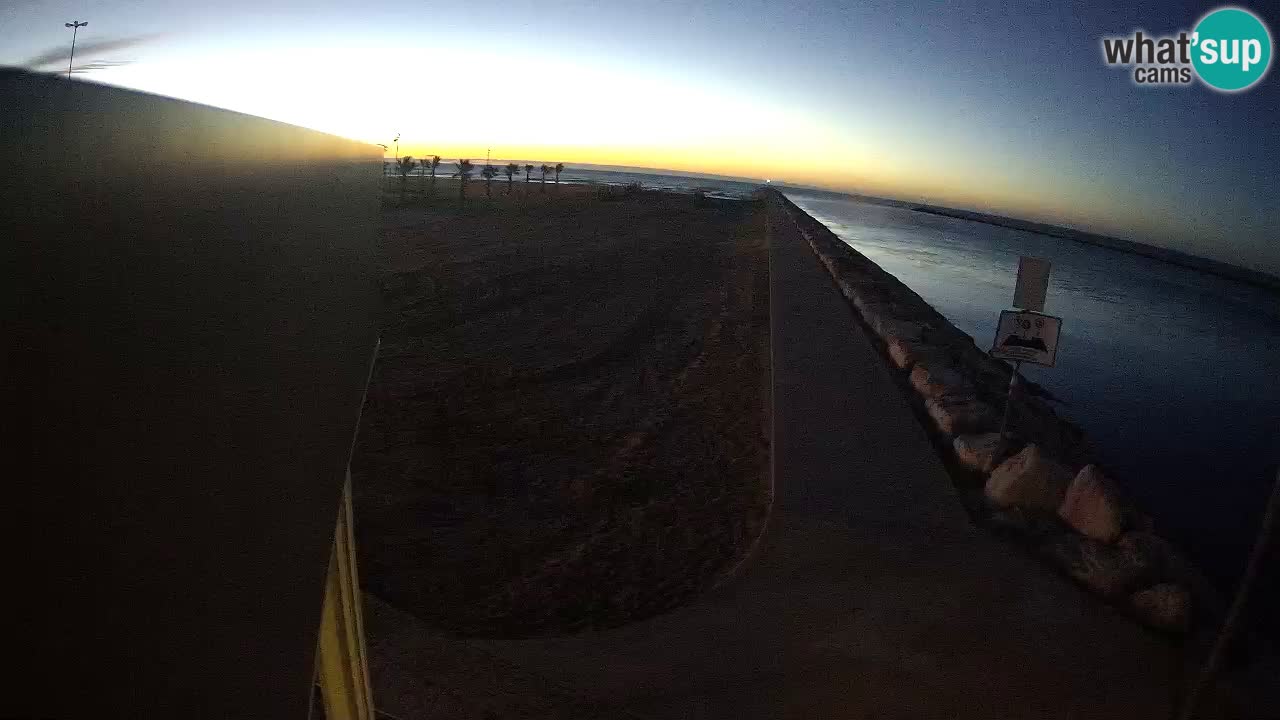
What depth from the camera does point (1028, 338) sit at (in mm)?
6367

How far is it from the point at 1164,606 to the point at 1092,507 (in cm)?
113

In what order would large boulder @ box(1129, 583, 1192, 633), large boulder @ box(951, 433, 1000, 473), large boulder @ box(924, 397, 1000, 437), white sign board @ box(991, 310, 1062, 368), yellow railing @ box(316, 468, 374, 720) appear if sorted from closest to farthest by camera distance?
yellow railing @ box(316, 468, 374, 720), large boulder @ box(1129, 583, 1192, 633), white sign board @ box(991, 310, 1062, 368), large boulder @ box(951, 433, 1000, 473), large boulder @ box(924, 397, 1000, 437)

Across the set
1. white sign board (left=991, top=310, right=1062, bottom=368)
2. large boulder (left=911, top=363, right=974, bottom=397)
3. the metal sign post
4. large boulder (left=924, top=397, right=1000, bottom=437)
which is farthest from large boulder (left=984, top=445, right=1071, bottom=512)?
large boulder (left=911, top=363, right=974, bottom=397)

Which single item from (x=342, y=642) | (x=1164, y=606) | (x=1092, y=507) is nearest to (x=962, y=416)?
(x=1092, y=507)

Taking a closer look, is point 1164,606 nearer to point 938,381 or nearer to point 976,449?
point 976,449

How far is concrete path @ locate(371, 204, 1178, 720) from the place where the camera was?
3791 millimetres

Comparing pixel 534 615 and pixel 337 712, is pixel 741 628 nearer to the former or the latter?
pixel 534 615

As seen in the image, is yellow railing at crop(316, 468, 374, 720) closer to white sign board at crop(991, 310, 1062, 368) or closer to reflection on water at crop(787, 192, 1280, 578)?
white sign board at crop(991, 310, 1062, 368)

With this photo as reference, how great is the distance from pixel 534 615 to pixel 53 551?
4493 mm

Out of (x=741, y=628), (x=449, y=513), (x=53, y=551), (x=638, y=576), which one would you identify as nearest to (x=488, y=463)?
(x=449, y=513)

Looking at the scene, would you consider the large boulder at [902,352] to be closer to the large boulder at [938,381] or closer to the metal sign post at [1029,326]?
the large boulder at [938,381]

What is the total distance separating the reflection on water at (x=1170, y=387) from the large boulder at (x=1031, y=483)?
241 cm

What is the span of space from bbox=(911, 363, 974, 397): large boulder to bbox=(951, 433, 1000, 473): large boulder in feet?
5.48

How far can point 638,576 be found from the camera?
213 inches
